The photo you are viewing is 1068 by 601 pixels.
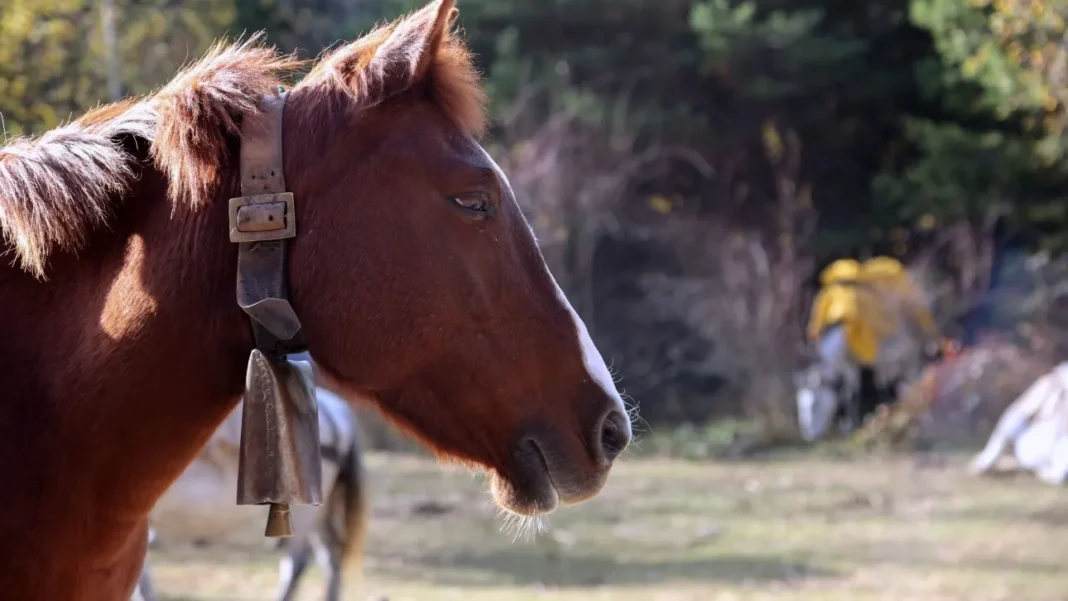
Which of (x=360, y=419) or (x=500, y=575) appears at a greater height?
(x=500, y=575)

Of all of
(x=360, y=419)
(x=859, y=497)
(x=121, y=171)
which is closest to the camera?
(x=121, y=171)

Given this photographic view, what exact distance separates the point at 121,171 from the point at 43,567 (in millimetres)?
594

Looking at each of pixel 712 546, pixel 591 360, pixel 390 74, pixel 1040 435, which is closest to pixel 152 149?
pixel 390 74

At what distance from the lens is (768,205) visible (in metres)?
17.9

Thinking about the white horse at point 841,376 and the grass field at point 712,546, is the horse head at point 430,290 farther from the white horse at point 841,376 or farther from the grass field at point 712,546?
the white horse at point 841,376

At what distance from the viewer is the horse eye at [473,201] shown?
5.73 feet

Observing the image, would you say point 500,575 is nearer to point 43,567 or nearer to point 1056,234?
point 43,567

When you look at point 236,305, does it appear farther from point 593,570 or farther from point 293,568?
point 593,570

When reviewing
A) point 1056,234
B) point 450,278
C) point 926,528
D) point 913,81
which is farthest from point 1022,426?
point 450,278

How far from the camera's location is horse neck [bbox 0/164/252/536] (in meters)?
1.65

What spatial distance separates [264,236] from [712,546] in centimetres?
704

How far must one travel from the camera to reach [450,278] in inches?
67.6

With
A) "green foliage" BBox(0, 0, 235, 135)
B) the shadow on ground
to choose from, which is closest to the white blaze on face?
"green foliage" BBox(0, 0, 235, 135)

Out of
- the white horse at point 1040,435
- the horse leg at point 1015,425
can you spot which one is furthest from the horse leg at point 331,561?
the horse leg at point 1015,425
